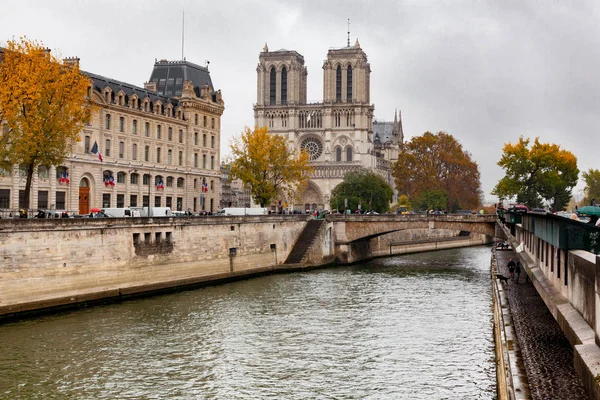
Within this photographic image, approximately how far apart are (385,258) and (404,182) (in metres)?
41.7

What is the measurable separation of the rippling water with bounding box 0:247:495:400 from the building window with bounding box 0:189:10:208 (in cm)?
2216

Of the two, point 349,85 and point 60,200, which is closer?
point 60,200

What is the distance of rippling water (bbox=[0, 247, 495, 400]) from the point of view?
78.4 ft

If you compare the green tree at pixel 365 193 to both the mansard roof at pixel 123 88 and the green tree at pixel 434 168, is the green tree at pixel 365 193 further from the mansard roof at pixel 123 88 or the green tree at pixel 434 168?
the mansard roof at pixel 123 88

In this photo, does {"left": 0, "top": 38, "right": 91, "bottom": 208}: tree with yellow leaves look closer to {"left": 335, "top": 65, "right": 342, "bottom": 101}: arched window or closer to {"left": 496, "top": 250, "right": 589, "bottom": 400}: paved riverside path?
{"left": 496, "top": 250, "right": 589, "bottom": 400}: paved riverside path

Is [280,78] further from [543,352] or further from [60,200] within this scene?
[543,352]

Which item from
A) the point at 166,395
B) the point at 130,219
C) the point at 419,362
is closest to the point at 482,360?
the point at 419,362

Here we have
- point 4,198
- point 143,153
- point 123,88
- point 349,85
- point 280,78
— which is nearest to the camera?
point 4,198

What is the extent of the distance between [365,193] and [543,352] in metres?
90.7

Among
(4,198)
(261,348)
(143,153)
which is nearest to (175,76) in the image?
(143,153)

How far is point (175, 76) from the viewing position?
83.9 metres

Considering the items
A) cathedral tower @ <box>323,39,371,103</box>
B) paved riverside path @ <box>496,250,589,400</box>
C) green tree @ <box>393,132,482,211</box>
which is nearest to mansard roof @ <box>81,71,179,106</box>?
paved riverside path @ <box>496,250,589,400</box>

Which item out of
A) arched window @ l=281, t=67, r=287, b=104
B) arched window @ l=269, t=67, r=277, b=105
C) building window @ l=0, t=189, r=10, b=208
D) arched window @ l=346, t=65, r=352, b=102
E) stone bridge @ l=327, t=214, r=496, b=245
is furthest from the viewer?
arched window @ l=269, t=67, r=277, b=105

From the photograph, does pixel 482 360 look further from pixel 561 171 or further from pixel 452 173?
pixel 452 173
